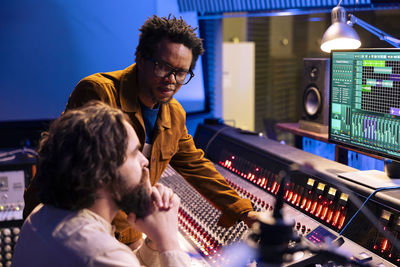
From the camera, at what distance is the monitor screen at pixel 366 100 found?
4.73 feet

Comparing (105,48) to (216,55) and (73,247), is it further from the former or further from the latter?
(73,247)

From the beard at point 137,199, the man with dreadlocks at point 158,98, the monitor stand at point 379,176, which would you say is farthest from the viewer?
the man with dreadlocks at point 158,98

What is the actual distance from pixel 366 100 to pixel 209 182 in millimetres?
669

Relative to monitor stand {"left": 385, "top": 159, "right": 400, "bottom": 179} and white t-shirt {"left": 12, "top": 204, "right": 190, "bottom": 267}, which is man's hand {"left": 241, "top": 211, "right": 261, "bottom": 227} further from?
white t-shirt {"left": 12, "top": 204, "right": 190, "bottom": 267}

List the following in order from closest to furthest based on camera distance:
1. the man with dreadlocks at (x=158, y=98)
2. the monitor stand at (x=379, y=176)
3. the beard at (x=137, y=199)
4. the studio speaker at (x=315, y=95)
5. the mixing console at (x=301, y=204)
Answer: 1. the beard at (x=137, y=199)
2. the mixing console at (x=301, y=204)
3. the monitor stand at (x=379, y=176)
4. the man with dreadlocks at (x=158, y=98)
5. the studio speaker at (x=315, y=95)

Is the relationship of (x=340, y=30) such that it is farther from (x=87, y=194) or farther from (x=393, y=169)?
(x=87, y=194)

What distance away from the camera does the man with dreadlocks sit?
5.10 feet

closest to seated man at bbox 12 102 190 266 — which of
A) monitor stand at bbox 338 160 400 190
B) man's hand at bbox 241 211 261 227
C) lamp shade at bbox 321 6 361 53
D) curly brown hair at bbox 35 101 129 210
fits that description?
curly brown hair at bbox 35 101 129 210

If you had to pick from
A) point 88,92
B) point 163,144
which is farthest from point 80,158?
point 163,144

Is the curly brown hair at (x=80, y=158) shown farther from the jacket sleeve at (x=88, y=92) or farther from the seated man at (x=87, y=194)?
the jacket sleeve at (x=88, y=92)

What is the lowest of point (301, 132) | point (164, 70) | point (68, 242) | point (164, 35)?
point (301, 132)

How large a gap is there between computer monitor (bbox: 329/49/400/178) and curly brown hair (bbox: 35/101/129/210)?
0.94 meters

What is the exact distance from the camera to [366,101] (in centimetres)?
157

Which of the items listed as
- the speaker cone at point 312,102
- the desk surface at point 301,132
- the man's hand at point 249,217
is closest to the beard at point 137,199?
the man's hand at point 249,217
